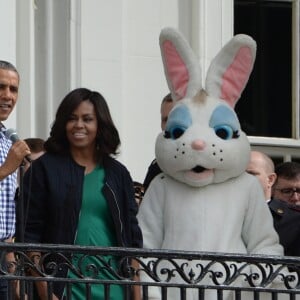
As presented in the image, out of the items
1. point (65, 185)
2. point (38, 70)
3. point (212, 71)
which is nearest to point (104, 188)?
point (65, 185)

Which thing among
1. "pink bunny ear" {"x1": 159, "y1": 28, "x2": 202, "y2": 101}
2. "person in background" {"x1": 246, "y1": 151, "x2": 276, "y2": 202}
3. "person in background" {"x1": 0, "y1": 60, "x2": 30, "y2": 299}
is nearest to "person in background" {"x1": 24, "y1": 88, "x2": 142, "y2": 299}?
"person in background" {"x1": 0, "y1": 60, "x2": 30, "y2": 299}

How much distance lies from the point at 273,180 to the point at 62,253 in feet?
9.21

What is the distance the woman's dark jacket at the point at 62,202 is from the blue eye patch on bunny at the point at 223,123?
26.0 inches

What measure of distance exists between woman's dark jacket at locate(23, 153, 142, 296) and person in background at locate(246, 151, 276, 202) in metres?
1.18

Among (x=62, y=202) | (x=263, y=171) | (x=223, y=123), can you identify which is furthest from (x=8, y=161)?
(x=263, y=171)

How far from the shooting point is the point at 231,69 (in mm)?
13227

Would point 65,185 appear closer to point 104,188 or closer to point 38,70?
point 104,188

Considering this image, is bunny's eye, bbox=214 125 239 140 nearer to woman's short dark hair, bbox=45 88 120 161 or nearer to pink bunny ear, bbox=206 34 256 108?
pink bunny ear, bbox=206 34 256 108

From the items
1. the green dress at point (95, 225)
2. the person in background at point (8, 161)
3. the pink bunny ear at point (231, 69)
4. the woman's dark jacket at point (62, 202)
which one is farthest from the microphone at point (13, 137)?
the pink bunny ear at point (231, 69)

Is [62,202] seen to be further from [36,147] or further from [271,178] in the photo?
[271,178]

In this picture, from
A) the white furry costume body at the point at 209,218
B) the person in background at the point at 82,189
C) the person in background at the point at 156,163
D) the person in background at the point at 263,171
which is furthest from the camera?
the person in background at the point at 263,171

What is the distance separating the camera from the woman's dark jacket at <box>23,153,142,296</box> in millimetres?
12477

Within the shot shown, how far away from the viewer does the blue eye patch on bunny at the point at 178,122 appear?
509 inches

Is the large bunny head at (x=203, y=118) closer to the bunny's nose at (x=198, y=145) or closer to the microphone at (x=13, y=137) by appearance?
the bunny's nose at (x=198, y=145)
